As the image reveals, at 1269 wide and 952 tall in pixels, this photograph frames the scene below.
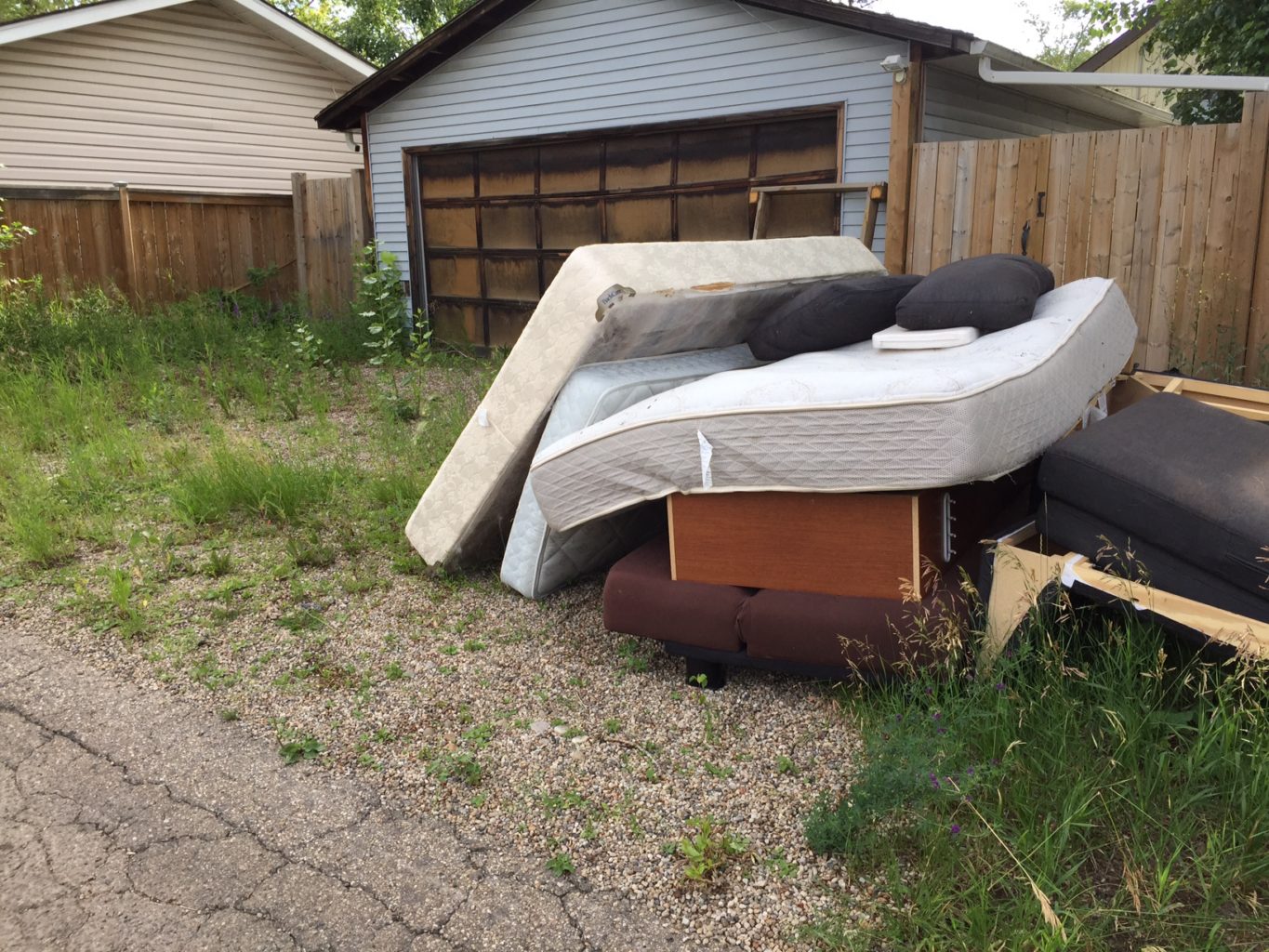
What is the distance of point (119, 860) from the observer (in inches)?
95.5

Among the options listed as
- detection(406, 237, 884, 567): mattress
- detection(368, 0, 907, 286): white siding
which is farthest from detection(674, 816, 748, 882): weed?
detection(368, 0, 907, 286): white siding

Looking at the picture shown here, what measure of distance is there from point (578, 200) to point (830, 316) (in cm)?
564

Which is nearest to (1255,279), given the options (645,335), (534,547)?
(645,335)

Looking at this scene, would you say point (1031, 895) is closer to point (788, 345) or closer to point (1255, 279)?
point (788, 345)

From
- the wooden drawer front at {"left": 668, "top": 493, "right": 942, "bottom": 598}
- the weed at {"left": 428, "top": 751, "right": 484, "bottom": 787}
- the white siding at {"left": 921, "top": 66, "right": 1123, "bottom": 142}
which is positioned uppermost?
the white siding at {"left": 921, "top": 66, "right": 1123, "bottom": 142}

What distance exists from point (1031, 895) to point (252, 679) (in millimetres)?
2476

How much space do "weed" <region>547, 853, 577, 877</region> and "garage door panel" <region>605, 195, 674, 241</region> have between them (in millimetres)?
6844

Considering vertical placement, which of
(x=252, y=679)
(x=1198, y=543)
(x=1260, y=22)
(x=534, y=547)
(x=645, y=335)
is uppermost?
(x=1260, y=22)

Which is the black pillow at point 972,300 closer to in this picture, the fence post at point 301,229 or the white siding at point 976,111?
the white siding at point 976,111

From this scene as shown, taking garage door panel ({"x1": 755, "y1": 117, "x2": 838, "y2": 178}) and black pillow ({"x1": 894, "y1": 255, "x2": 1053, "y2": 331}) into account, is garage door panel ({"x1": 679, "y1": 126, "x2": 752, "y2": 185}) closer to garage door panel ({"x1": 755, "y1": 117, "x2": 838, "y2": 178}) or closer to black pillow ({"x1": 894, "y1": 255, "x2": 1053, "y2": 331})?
garage door panel ({"x1": 755, "y1": 117, "x2": 838, "y2": 178})

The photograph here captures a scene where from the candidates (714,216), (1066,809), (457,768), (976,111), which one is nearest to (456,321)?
(714,216)

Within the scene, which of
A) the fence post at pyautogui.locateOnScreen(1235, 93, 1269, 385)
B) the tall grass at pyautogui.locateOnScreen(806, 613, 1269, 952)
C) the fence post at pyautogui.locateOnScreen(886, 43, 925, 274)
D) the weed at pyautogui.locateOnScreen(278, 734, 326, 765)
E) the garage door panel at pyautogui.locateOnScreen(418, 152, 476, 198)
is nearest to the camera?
the tall grass at pyautogui.locateOnScreen(806, 613, 1269, 952)

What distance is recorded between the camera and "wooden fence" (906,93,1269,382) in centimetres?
557

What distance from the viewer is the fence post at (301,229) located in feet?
37.7
